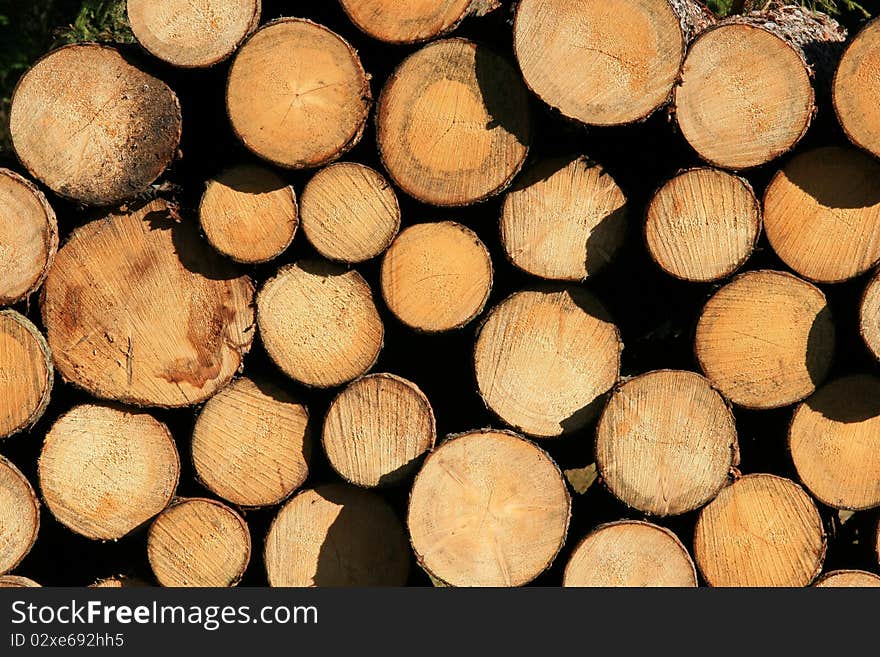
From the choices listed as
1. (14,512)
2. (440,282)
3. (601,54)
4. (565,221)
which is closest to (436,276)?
(440,282)

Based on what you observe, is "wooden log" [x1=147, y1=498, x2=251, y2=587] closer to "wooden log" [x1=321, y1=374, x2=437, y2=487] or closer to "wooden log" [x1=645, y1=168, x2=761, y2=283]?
"wooden log" [x1=321, y1=374, x2=437, y2=487]

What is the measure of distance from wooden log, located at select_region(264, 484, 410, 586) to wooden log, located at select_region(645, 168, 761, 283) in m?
1.42

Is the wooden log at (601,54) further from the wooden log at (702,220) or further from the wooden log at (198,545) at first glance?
the wooden log at (198,545)

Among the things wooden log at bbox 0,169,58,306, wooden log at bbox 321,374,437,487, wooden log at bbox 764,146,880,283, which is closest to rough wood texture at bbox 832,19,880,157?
wooden log at bbox 764,146,880,283

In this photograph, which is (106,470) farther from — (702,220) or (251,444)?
(702,220)

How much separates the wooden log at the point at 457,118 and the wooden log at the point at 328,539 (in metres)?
1.23

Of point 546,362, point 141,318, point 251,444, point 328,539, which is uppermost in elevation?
point 141,318

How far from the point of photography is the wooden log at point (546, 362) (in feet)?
10.8

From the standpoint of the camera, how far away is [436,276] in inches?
128

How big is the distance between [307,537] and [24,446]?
1208mm

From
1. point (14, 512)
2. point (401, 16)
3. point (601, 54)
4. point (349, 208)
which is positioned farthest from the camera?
point (14, 512)

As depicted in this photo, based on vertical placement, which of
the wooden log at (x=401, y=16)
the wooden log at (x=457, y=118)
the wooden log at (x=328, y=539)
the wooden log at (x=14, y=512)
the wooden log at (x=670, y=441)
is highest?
the wooden log at (x=401, y=16)

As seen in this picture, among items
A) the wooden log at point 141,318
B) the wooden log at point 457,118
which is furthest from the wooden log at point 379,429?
the wooden log at point 457,118

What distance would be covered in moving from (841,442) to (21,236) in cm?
298
